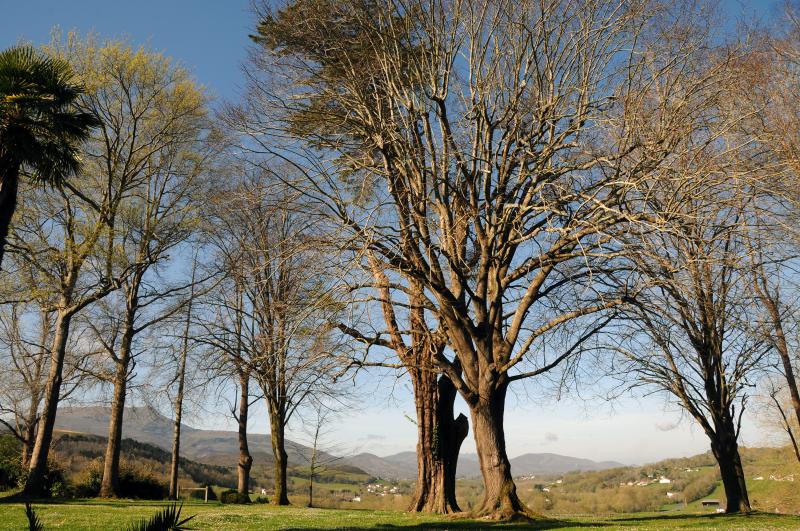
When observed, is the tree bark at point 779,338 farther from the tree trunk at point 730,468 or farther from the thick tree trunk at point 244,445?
the thick tree trunk at point 244,445

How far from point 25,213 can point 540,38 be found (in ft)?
61.3

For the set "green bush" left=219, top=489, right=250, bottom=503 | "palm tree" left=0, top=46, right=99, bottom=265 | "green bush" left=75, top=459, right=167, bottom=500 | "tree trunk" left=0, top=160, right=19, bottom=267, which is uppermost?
"palm tree" left=0, top=46, right=99, bottom=265

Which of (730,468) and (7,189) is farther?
(730,468)

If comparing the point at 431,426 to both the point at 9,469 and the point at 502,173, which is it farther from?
the point at 9,469

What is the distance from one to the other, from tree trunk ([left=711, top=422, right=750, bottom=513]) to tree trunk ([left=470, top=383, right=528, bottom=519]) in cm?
772

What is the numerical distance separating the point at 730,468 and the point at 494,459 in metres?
8.43

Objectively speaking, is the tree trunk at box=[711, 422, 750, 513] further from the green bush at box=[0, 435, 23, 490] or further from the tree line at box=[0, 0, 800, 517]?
the green bush at box=[0, 435, 23, 490]

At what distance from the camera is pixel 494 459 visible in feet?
37.3

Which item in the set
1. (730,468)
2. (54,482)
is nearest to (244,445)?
(54,482)

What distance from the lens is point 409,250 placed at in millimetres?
11602

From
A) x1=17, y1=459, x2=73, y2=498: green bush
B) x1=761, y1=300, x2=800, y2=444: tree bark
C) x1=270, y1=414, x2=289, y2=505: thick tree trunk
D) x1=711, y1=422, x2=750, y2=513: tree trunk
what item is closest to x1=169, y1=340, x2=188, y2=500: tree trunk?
x1=17, y1=459, x2=73, y2=498: green bush

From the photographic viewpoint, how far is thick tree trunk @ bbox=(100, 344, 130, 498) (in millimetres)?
20422

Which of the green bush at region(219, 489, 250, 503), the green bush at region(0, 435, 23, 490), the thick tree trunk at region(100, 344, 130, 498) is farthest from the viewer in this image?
the green bush at region(0, 435, 23, 490)

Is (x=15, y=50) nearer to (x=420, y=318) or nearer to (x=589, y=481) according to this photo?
(x=420, y=318)
